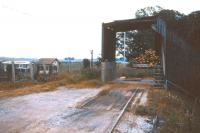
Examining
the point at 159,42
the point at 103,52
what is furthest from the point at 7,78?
the point at 159,42

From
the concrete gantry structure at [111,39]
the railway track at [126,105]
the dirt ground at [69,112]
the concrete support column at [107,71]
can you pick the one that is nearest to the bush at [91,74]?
the concrete gantry structure at [111,39]

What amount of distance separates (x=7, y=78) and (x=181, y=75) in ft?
39.3

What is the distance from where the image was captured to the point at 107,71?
24422mm

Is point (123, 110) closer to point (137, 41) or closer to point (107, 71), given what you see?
point (107, 71)

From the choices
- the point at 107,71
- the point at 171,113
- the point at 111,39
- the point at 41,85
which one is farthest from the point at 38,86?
the point at 171,113

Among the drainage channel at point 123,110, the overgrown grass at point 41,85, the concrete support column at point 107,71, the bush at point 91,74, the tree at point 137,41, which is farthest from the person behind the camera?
the tree at point 137,41

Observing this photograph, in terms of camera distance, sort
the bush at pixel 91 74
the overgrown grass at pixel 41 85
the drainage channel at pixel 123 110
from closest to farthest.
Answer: the drainage channel at pixel 123 110 < the overgrown grass at pixel 41 85 < the bush at pixel 91 74

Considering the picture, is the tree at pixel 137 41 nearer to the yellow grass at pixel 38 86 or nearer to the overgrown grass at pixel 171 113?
the yellow grass at pixel 38 86

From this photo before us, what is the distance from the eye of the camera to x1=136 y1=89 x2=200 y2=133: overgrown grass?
11.2 meters

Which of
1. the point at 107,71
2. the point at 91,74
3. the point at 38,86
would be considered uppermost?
the point at 107,71

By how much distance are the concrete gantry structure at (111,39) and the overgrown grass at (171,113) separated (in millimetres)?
7274

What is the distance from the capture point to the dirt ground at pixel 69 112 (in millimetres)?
11086

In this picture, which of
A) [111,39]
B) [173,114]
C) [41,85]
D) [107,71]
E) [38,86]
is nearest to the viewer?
[173,114]

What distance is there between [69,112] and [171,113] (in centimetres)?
382
